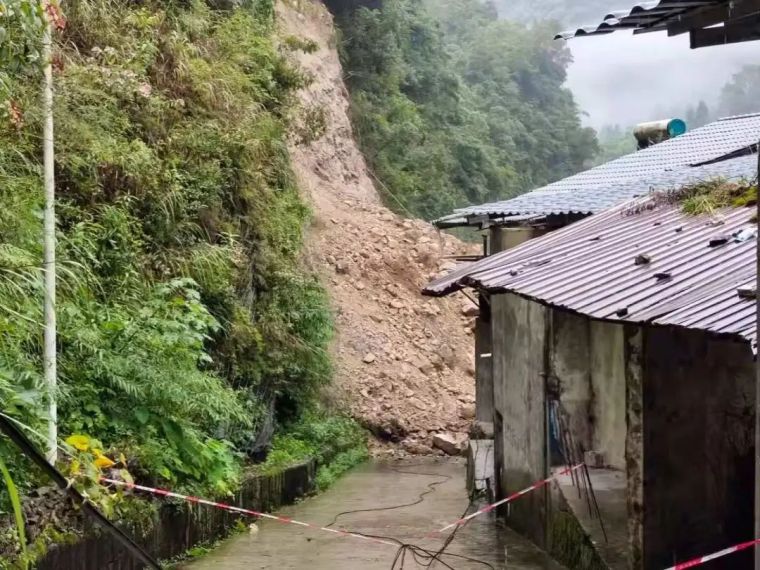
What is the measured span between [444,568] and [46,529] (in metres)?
4.34

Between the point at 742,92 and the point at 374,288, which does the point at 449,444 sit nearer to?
the point at 374,288

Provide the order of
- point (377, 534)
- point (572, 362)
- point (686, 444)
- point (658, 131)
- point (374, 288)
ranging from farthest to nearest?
point (374, 288)
point (658, 131)
point (377, 534)
point (572, 362)
point (686, 444)

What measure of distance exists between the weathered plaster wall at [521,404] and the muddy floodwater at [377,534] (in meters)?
0.38

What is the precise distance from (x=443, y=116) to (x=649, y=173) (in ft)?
74.6

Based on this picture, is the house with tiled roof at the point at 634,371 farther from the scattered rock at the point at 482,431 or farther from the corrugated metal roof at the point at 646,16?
the scattered rock at the point at 482,431

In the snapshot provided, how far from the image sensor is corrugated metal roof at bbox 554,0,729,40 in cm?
431

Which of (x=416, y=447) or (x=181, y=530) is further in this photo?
(x=416, y=447)

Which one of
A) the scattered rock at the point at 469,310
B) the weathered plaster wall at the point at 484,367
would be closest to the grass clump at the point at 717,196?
the weathered plaster wall at the point at 484,367

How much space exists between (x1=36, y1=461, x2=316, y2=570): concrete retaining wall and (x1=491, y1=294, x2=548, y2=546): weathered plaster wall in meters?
3.11

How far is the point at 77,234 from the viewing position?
10555 mm

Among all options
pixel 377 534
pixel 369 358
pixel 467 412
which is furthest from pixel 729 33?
pixel 369 358

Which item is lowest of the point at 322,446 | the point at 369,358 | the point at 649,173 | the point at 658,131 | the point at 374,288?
the point at 322,446

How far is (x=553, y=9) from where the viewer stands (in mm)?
112750

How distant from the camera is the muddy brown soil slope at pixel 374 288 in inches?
877
